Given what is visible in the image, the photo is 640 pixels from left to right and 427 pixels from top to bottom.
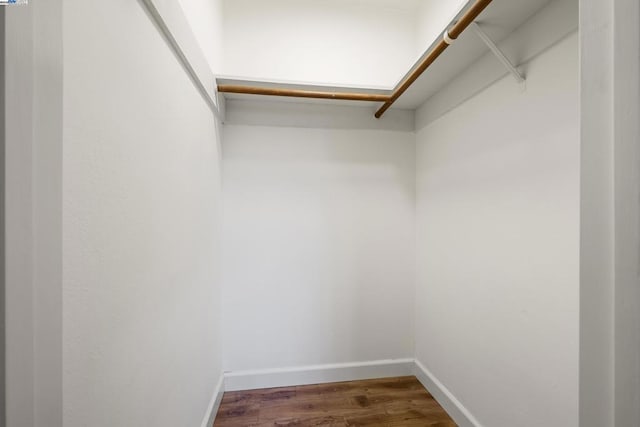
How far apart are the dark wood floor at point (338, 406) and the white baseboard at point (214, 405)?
0.16ft

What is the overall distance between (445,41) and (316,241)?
4.56ft

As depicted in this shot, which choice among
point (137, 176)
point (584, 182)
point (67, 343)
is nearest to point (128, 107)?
point (137, 176)

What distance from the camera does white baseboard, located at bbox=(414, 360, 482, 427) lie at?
1.40m

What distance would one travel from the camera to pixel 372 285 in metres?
1.94

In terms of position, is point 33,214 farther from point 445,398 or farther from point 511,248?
point 445,398

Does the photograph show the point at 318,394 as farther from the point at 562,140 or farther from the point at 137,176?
the point at 562,140

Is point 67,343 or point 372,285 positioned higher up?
point 67,343

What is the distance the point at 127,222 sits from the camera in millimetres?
686

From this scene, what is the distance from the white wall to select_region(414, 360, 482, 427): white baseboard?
2.12 metres

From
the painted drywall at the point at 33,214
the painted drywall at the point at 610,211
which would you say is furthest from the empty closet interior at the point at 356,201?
the painted drywall at the point at 33,214

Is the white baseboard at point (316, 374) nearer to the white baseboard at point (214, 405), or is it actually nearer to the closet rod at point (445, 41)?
the white baseboard at point (214, 405)

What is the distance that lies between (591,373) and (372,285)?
1.61 meters

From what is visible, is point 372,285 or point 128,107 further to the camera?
point 372,285

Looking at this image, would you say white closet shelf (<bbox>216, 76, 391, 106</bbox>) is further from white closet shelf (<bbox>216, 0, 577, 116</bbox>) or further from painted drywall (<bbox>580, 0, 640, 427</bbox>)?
painted drywall (<bbox>580, 0, 640, 427</bbox>)
